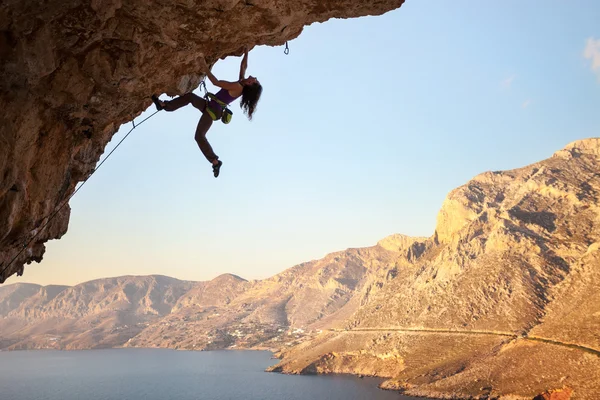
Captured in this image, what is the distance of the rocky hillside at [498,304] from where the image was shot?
54.1 metres

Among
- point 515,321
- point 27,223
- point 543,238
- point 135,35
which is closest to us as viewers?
point 135,35

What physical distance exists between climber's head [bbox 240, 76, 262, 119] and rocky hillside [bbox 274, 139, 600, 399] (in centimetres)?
5068

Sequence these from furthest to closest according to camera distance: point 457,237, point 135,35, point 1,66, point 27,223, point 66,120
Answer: point 457,237 < point 27,223 < point 66,120 < point 135,35 < point 1,66

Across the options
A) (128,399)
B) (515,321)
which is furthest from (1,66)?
(128,399)

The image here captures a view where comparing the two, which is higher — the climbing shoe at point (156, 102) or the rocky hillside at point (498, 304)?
the climbing shoe at point (156, 102)

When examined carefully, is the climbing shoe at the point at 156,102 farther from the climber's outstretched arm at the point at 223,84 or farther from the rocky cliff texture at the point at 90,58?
the climber's outstretched arm at the point at 223,84

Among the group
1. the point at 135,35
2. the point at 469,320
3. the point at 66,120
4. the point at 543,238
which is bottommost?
the point at 469,320

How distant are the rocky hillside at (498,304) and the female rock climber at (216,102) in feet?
166

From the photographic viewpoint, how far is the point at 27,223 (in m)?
8.54

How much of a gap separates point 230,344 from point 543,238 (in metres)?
126

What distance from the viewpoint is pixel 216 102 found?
300 inches

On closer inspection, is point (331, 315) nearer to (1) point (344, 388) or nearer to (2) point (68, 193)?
(1) point (344, 388)

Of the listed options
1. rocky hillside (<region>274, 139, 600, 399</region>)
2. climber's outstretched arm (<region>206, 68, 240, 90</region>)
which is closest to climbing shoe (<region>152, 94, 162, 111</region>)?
climber's outstretched arm (<region>206, 68, 240, 90</region>)

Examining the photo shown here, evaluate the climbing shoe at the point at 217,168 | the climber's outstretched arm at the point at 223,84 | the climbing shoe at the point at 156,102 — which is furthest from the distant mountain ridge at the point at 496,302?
the climbing shoe at the point at 156,102
